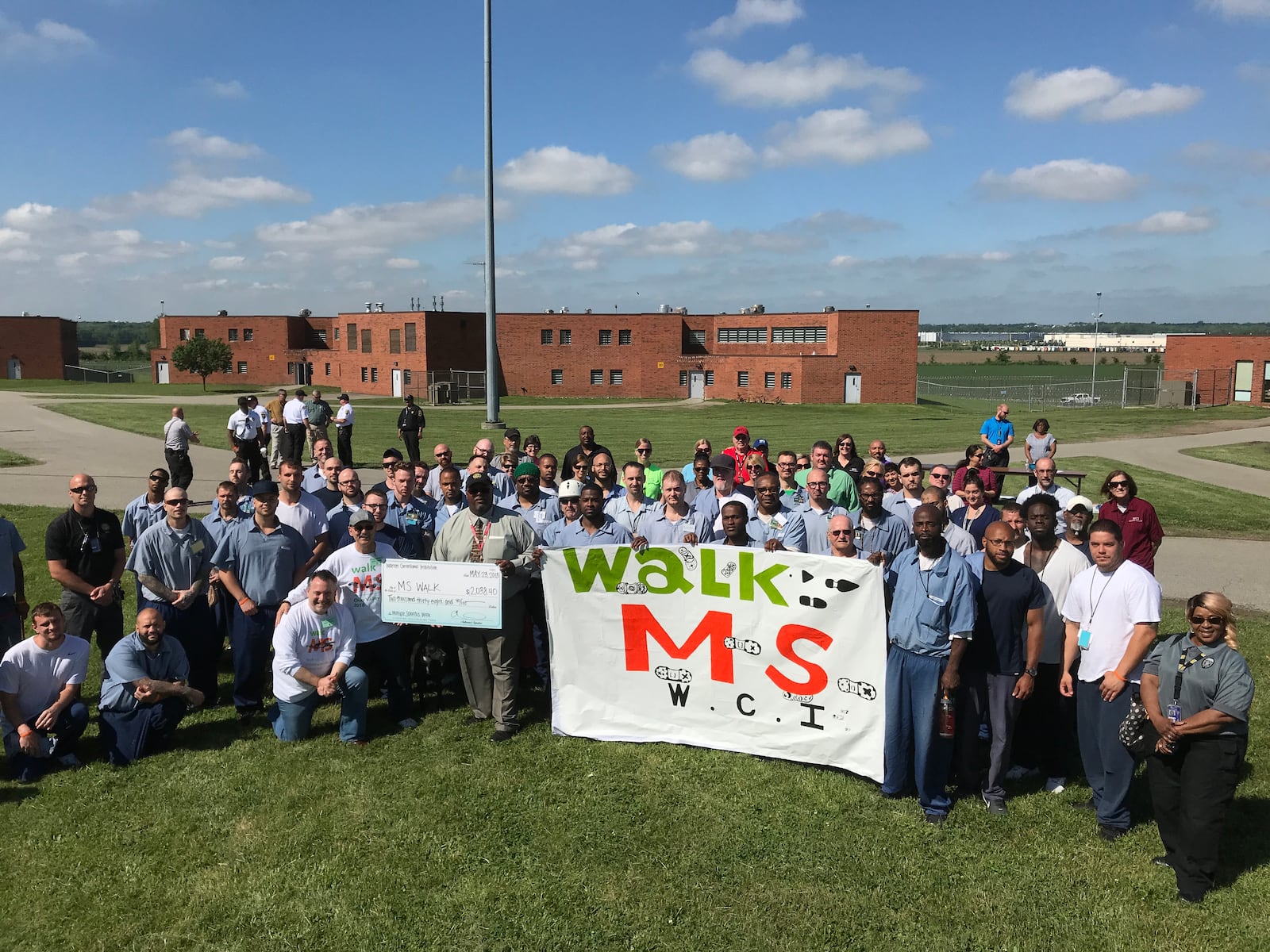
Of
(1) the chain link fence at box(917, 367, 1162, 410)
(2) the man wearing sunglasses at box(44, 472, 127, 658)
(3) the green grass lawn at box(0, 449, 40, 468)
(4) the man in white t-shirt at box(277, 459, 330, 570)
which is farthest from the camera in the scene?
(1) the chain link fence at box(917, 367, 1162, 410)

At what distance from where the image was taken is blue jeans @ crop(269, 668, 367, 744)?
702cm

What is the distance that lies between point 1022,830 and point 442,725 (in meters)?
4.41

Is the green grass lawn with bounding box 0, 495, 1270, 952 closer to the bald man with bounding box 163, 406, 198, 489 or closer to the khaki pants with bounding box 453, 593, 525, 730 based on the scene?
the khaki pants with bounding box 453, 593, 525, 730

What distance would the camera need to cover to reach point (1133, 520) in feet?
27.2

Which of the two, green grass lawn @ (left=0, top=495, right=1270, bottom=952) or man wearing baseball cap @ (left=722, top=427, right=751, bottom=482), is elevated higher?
man wearing baseball cap @ (left=722, top=427, right=751, bottom=482)

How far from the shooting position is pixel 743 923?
4891 millimetres

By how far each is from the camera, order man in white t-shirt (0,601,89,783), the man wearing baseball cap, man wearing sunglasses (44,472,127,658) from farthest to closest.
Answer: the man wearing baseball cap
man wearing sunglasses (44,472,127,658)
man in white t-shirt (0,601,89,783)

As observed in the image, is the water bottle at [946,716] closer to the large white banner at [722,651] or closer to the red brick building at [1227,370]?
the large white banner at [722,651]

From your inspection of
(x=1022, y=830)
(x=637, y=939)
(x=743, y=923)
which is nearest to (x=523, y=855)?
(x=637, y=939)

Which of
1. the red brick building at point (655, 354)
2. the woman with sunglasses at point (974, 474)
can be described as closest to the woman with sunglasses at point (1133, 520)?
the woman with sunglasses at point (974, 474)

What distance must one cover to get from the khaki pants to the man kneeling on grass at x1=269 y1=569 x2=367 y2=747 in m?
0.85

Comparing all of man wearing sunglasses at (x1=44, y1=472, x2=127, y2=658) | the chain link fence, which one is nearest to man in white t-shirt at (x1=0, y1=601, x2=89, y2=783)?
man wearing sunglasses at (x1=44, y1=472, x2=127, y2=658)

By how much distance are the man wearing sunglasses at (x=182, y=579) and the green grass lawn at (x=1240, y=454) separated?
1008 inches

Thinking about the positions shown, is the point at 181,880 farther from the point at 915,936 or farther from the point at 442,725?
the point at 915,936
